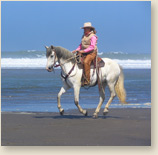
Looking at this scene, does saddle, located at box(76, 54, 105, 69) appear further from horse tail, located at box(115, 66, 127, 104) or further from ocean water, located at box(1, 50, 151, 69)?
ocean water, located at box(1, 50, 151, 69)

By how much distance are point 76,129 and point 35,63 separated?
3472 centimetres

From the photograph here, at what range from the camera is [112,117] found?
13148 millimetres

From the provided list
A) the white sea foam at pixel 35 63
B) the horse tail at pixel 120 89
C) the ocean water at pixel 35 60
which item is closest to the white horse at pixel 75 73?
the horse tail at pixel 120 89

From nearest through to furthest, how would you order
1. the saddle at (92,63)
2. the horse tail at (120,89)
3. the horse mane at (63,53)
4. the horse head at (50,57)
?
the horse head at (50,57)
the horse mane at (63,53)
the saddle at (92,63)
the horse tail at (120,89)

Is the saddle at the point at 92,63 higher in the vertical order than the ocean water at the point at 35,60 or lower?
lower

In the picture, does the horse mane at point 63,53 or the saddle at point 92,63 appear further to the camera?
the saddle at point 92,63

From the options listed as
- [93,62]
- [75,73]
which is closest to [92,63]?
[93,62]

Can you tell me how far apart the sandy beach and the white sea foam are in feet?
95.6

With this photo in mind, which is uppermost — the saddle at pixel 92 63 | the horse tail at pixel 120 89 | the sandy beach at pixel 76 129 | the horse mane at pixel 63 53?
the horse mane at pixel 63 53

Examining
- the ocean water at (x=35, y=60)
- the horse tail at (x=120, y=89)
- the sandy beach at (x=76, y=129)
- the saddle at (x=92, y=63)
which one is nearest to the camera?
the sandy beach at (x=76, y=129)

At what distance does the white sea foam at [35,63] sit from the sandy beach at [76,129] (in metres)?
29.1

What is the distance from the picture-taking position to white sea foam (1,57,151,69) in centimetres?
4334

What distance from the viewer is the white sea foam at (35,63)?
142 feet

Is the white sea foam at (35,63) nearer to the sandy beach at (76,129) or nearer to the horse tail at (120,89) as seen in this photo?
the horse tail at (120,89)
